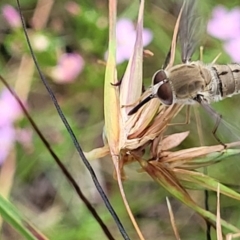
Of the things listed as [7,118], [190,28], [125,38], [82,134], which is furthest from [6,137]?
[190,28]

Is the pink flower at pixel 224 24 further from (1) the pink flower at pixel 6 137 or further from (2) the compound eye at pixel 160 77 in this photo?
(1) the pink flower at pixel 6 137

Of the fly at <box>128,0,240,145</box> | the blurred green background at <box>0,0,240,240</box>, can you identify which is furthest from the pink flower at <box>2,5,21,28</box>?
the fly at <box>128,0,240,145</box>

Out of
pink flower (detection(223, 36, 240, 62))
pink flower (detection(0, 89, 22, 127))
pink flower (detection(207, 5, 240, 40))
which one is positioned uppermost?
pink flower (detection(207, 5, 240, 40))

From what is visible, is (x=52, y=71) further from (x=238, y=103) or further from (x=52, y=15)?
(x=238, y=103)

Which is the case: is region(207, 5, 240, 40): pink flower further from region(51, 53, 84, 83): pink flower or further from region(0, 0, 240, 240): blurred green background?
region(51, 53, 84, 83): pink flower

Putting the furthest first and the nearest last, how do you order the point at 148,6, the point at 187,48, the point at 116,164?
the point at 148,6
the point at 187,48
the point at 116,164

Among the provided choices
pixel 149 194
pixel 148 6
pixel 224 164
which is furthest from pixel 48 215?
pixel 148 6

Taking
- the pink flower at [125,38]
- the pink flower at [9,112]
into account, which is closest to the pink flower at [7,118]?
the pink flower at [9,112]
